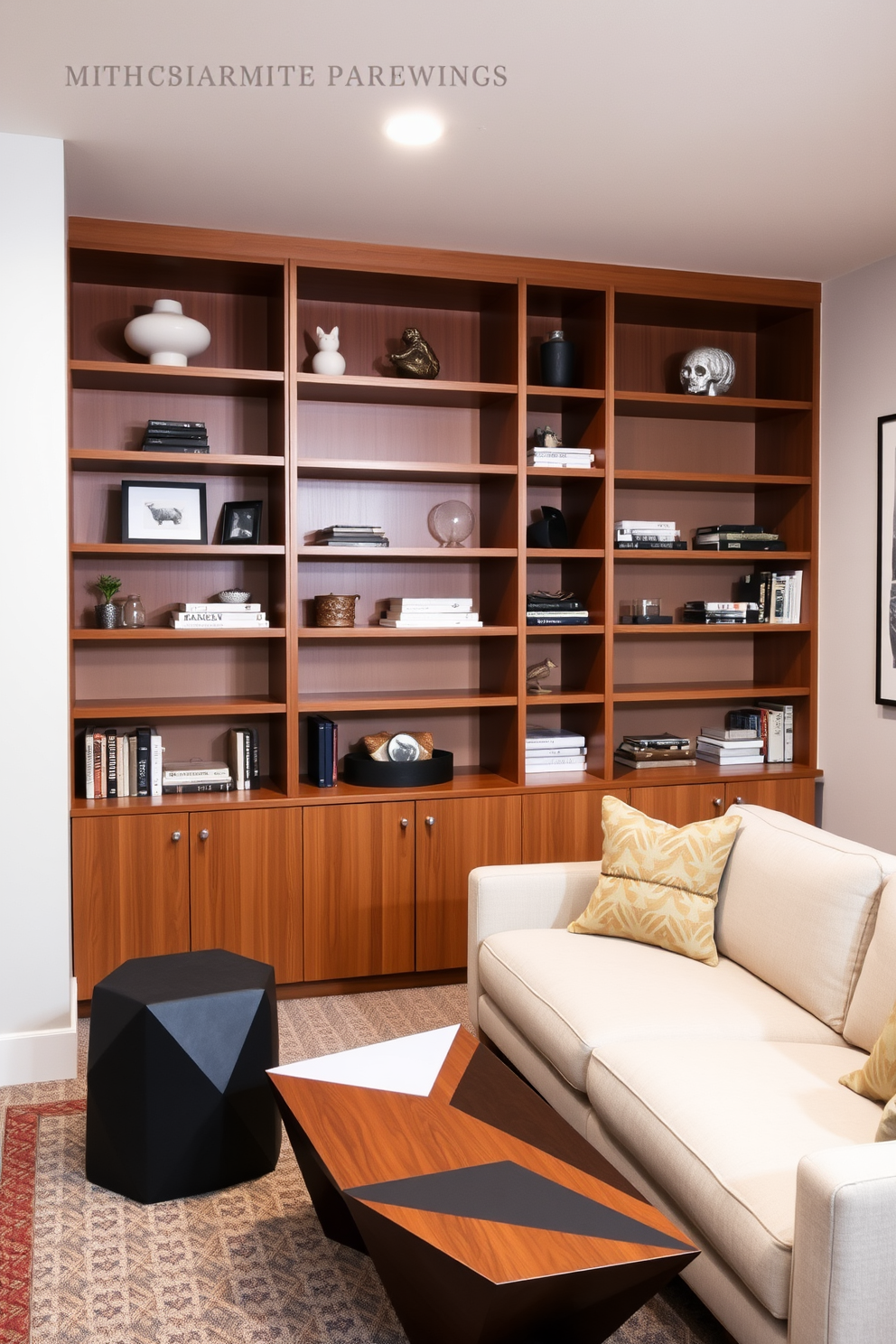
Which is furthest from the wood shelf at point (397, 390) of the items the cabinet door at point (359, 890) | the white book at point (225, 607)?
the cabinet door at point (359, 890)

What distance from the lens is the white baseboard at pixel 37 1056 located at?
3.15m

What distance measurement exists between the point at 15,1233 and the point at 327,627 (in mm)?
2116

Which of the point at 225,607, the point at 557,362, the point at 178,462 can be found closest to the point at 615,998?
the point at 225,607

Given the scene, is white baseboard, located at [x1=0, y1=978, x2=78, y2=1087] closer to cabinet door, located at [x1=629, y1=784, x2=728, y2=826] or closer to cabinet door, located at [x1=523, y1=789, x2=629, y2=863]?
cabinet door, located at [x1=523, y1=789, x2=629, y2=863]

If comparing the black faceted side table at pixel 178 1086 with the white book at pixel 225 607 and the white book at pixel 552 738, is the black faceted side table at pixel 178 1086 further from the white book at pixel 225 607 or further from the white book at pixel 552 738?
the white book at pixel 552 738

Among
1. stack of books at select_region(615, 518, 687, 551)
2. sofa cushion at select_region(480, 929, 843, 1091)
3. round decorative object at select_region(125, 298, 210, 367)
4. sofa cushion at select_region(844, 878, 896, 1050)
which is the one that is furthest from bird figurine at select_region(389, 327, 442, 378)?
sofa cushion at select_region(844, 878, 896, 1050)

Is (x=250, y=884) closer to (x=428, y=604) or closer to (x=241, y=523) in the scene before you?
(x=428, y=604)

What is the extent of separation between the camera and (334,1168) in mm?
1949

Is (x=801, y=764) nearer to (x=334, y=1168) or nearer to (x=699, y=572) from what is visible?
(x=699, y=572)

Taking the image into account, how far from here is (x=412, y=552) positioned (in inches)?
155

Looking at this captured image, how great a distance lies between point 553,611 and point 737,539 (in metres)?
0.82

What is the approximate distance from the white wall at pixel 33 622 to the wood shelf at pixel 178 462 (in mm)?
510

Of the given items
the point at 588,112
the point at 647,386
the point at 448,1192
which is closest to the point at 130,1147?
the point at 448,1192

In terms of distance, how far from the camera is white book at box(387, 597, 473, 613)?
13.1ft
